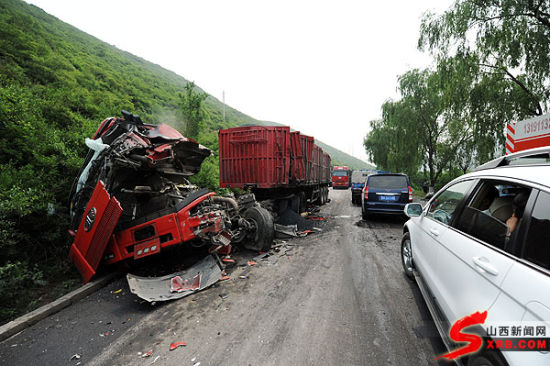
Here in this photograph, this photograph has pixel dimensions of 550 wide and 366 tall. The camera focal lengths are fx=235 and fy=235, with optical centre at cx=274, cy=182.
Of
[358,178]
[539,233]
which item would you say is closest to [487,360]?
[539,233]

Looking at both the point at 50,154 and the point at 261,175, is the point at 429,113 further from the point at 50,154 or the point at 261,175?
the point at 50,154

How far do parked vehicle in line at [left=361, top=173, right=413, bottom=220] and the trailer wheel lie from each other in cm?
438

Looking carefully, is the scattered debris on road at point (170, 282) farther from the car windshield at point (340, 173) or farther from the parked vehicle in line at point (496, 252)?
the car windshield at point (340, 173)

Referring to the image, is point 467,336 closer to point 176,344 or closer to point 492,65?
point 176,344

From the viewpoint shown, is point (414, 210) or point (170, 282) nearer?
point (414, 210)

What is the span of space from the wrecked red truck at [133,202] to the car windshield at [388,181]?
5.86m

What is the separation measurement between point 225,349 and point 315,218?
7.19 metres

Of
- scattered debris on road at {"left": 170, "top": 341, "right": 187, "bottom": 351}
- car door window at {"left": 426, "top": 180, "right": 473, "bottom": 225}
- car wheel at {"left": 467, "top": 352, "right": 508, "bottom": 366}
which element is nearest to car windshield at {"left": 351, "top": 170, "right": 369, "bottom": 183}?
car door window at {"left": 426, "top": 180, "right": 473, "bottom": 225}

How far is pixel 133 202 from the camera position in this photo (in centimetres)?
Result: 409

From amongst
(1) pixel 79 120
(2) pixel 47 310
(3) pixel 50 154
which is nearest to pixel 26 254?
(2) pixel 47 310

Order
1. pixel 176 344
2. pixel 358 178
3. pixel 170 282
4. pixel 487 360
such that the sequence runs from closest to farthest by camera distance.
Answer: pixel 487 360 < pixel 176 344 < pixel 170 282 < pixel 358 178

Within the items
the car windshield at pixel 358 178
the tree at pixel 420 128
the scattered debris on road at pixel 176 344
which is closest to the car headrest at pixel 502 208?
the scattered debris on road at pixel 176 344

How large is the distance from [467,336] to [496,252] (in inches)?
22.9

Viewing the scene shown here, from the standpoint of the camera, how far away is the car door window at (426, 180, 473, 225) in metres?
2.40
